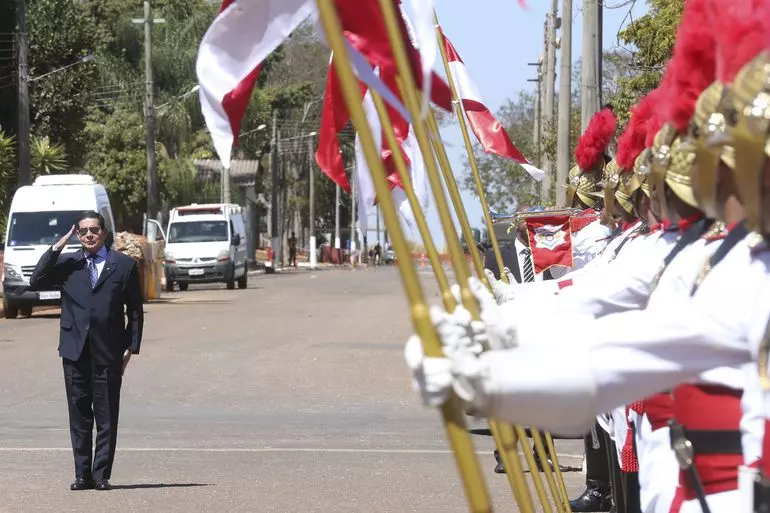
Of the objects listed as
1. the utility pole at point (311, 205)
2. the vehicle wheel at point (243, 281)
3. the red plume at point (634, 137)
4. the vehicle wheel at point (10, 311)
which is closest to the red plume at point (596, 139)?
the red plume at point (634, 137)

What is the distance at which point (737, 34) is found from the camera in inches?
158

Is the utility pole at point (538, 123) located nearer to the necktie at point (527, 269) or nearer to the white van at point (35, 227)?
the white van at point (35, 227)

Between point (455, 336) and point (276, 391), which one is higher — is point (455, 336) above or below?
above

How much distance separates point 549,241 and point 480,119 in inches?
79.7

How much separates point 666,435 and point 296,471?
6.59 metres

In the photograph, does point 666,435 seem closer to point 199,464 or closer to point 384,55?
point 384,55

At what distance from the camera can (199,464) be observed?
1226cm

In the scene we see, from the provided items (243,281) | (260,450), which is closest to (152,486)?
(260,450)

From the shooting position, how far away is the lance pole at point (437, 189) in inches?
159

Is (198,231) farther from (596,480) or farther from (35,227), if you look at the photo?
(596,480)

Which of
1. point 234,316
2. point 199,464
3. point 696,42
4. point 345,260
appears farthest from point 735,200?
point 345,260

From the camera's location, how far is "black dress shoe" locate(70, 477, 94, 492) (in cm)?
1104

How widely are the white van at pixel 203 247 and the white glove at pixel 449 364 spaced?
132 ft

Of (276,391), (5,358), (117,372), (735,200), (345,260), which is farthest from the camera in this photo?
(345,260)
